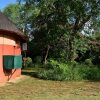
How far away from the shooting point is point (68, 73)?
76.6 feet

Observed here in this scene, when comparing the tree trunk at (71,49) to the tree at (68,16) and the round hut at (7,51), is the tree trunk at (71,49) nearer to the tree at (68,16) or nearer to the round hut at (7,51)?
the tree at (68,16)

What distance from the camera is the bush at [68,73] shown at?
23203 mm

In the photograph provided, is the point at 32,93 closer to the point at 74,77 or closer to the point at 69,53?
the point at 74,77

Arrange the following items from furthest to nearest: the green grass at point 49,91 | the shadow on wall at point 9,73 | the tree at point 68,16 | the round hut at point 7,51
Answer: the tree at point 68,16 < the shadow on wall at point 9,73 < the round hut at point 7,51 < the green grass at point 49,91

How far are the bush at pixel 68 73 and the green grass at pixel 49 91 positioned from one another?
76.1 inches

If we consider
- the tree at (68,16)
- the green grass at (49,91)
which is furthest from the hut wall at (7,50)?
the tree at (68,16)

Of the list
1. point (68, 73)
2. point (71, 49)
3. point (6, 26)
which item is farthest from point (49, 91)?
point (71, 49)

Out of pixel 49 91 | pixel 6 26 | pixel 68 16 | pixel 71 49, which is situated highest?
pixel 68 16

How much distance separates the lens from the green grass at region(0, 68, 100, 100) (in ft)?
51.4

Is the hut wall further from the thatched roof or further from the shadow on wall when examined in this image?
the thatched roof

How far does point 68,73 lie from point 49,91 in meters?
5.87

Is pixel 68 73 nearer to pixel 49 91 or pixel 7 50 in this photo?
pixel 7 50

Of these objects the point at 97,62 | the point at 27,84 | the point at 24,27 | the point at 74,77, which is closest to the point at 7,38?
the point at 27,84

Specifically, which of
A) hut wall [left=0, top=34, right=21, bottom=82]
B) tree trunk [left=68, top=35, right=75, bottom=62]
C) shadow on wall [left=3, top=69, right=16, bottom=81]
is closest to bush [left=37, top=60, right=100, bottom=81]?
shadow on wall [left=3, top=69, right=16, bottom=81]
